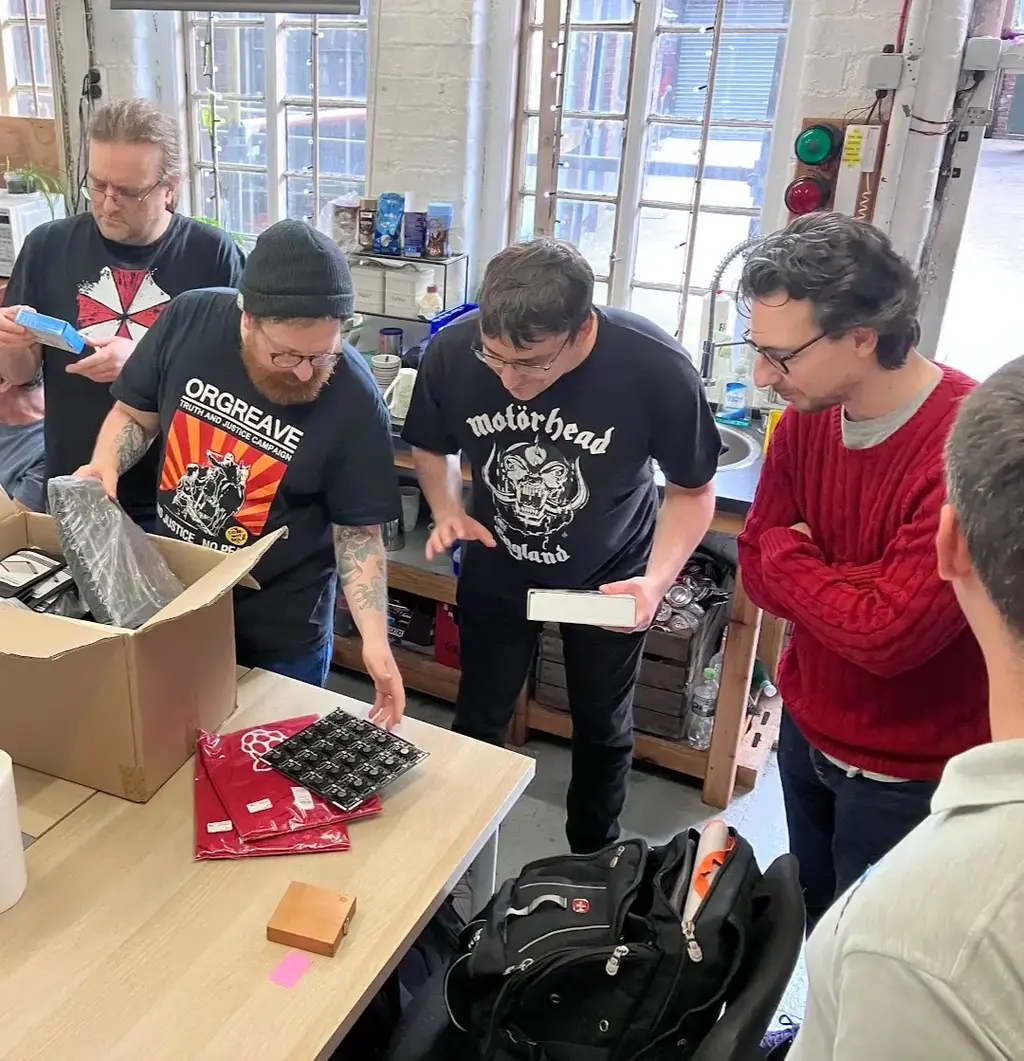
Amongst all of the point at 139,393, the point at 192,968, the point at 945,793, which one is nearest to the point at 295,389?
the point at 139,393

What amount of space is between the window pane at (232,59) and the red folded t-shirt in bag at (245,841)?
2.78m

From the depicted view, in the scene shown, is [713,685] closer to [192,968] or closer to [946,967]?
[192,968]

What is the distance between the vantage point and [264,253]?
4.68 feet

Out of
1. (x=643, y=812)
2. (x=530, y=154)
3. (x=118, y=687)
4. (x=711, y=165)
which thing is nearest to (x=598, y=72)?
(x=530, y=154)

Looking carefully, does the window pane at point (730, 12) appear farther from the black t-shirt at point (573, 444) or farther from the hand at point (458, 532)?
the hand at point (458, 532)

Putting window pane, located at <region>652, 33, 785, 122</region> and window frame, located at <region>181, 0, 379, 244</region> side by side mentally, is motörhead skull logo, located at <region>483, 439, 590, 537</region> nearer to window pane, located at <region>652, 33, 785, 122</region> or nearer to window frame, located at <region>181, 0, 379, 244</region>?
window pane, located at <region>652, 33, 785, 122</region>

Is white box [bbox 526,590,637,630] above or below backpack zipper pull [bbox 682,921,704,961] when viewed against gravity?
above

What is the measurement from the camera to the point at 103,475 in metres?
1.57

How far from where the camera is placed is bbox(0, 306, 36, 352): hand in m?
1.87

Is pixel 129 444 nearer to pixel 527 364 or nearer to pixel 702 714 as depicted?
pixel 527 364

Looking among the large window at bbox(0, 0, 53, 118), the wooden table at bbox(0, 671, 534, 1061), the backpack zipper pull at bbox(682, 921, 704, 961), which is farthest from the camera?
the large window at bbox(0, 0, 53, 118)

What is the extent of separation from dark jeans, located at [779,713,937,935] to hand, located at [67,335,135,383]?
1426 millimetres

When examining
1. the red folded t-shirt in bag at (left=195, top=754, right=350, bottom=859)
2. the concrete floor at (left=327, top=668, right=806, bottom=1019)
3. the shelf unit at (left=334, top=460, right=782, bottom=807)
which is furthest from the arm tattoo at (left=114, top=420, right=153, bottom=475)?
the concrete floor at (left=327, top=668, right=806, bottom=1019)

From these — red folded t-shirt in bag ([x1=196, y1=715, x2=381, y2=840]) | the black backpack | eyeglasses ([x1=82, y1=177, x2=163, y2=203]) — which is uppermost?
eyeglasses ([x1=82, y1=177, x2=163, y2=203])
